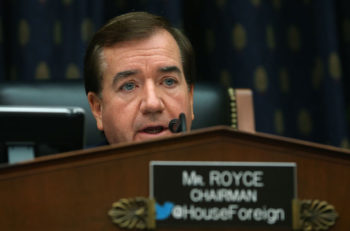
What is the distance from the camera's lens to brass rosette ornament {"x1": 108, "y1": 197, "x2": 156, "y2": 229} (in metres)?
0.59

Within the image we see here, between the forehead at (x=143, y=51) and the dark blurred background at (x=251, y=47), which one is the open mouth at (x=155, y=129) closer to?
the forehead at (x=143, y=51)

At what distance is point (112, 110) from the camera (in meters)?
1.37

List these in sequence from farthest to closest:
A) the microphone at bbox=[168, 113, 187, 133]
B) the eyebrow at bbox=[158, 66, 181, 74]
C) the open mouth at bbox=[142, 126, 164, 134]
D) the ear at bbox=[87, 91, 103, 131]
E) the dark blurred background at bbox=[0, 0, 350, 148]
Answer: the dark blurred background at bbox=[0, 0, 350, 148]
the ear at bbox=[87, 91, 103, 131]
the eyebrow at bbox=[158, 66, 181, 74]
the open mouth at bbox=[142, 126, 164, 134]
the microphone at bbox=[168, 113, 187, 133]

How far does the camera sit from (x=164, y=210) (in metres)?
0.60

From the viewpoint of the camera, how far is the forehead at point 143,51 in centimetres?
136

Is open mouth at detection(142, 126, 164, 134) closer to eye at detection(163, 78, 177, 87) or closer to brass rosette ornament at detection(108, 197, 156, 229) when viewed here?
eye at detection(163, 78, 177, 87)

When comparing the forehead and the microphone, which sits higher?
the forehead

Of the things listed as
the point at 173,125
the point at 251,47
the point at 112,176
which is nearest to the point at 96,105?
the point at 173,125

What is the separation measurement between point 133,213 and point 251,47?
1.84m

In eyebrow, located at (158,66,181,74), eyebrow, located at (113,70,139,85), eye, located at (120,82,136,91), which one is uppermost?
eyebrow, located at (158,66,181,74)

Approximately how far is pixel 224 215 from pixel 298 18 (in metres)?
2.00

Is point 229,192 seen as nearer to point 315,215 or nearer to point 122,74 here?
point 315,215

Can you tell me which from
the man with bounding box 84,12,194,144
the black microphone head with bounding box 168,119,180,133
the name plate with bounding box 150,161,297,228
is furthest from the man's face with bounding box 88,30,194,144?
the name plate with bounding box 150,161,297,228

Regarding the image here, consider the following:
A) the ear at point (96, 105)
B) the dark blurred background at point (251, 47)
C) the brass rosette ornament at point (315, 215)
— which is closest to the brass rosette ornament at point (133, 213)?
the brass rosette ornament at point (315, 215)
